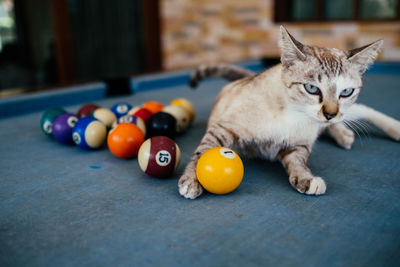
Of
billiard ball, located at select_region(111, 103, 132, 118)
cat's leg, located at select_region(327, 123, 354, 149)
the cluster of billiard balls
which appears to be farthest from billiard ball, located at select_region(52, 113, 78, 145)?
cat's leg, located at select_region(327, 123, 354, 149)

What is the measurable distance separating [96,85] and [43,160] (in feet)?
4.98

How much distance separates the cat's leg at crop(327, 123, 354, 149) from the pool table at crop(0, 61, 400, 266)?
0.20 ft

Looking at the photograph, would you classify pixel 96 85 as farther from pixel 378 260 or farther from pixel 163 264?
pixel 378 260

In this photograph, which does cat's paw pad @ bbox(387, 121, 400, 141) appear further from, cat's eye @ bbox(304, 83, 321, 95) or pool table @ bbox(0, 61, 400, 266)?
cat's eye @ bbox(304, 83, 321, 95)

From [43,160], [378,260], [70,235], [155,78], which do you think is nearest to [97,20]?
[155,78]

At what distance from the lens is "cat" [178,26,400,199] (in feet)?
4.88

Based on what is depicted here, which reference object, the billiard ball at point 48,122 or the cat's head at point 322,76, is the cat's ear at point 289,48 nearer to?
the cat's head at point 322,76

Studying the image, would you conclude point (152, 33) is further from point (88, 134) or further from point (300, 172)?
point (300, 172)

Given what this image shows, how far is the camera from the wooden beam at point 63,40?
4746mm

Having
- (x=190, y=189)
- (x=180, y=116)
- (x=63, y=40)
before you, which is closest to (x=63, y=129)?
(x=180, y=116)

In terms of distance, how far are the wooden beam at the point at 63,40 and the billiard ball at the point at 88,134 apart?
3.19m

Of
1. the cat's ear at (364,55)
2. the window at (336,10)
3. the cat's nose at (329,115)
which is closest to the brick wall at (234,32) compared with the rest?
the window at (336,10)

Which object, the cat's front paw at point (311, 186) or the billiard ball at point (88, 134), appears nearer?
the cat's front paw at point (311, 186)

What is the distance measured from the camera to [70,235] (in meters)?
1.10
